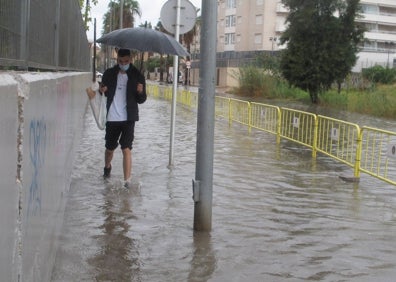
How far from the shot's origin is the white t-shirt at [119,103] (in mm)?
7355

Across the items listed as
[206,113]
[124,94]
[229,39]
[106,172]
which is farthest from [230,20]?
[206,113]

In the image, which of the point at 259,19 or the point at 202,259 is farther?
the point at 259,19

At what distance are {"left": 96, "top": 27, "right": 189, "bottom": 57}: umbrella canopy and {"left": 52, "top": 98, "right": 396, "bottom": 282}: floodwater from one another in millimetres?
1816

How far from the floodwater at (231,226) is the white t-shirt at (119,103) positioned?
95cm

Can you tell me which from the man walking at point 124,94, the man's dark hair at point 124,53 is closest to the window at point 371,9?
the man's dark hair at point 124,53

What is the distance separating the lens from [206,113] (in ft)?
18.7

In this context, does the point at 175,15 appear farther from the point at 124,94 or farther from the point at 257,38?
the point at 257,38

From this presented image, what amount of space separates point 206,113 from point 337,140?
18.9 ft

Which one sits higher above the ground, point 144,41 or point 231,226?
point 144,41

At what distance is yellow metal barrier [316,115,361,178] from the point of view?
10.9 m

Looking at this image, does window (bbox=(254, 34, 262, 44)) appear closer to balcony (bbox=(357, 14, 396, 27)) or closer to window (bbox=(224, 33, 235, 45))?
window (bbox=(224, 33, 235, 45))

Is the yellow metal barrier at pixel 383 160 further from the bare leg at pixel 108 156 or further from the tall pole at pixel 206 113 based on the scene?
the bare leg at pixel 108 156

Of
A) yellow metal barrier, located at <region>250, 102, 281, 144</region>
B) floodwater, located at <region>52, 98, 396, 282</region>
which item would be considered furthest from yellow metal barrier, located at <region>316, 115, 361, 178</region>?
yellow metal barrier, located at <region>250, 102, 281, 144</region>

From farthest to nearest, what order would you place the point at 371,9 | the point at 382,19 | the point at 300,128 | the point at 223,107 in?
the point at 382,19, the point at 371,9, the point at 223,107, the point at 300,128
